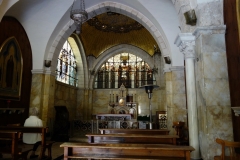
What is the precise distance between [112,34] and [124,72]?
3.00 m

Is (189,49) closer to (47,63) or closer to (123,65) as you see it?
(47,63)

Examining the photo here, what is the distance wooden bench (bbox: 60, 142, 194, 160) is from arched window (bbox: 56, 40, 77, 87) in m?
8.91

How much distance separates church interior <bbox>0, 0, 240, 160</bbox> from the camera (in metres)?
3.71

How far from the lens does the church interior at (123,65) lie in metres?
3.71

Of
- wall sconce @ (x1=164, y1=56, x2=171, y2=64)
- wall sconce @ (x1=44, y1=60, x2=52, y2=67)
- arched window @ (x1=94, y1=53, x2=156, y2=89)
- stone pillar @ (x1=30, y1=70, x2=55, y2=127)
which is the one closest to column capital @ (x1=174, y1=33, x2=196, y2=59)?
wall sconce @ (x1=164, y1=56, x2=171, y2=64)

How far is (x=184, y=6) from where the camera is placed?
4539 mm

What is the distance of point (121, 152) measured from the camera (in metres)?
3.09

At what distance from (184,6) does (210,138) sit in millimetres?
2959

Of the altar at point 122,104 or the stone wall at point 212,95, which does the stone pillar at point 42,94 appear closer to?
the altar at point 122,104

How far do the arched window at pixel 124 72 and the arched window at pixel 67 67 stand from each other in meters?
2.06

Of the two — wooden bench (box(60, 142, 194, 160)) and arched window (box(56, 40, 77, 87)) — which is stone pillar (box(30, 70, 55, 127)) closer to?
arched window (box(56, 40, 77, 87))

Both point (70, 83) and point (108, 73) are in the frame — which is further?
point (108, 73)

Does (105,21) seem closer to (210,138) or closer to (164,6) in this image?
(164,6)

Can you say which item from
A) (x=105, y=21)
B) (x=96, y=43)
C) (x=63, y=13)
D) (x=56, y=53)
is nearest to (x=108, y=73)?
(x=96, y=43)
